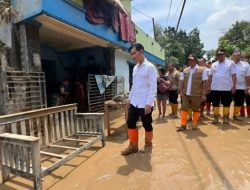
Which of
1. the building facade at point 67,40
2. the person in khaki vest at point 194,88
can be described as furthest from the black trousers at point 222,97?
the building facade at point 67,40

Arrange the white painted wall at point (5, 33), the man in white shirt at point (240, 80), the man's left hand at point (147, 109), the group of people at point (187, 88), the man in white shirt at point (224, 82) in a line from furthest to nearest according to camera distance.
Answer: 1. the man in white shirt at point (240, 80)
2. the man in white shirt at point (224, 82)
3. the white painted wall at point (5, 33)
4. the group of people at point (187, 88)
5. the man's left hand at point (147, 109)

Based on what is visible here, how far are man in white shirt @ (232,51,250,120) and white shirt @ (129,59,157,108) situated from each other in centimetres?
352

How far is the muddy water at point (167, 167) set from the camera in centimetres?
323

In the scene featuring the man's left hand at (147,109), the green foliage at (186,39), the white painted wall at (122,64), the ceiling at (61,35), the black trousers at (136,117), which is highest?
the green foliage at (186,39)

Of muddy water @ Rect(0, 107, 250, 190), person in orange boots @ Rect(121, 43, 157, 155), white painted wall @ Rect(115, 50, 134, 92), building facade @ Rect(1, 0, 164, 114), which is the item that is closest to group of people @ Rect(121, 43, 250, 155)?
person in orange boots @ Rect(121, 43, 157, 155)

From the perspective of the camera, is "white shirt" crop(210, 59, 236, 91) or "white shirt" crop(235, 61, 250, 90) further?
"white shirt" crop(235, 61, 250, 90)

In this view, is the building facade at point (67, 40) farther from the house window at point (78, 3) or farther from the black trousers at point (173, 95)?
the black trousers at point (173, 95)

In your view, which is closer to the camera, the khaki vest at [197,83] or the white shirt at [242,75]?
the khaki vest at [197,83]

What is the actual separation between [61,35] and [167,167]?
6.21m


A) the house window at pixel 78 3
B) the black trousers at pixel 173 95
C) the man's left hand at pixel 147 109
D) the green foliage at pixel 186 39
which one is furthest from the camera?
the green foliage at pixel 186 39

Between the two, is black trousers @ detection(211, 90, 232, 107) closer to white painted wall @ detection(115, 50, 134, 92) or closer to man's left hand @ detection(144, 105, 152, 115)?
man's left hand @ detection(144, 105, 152, 115)

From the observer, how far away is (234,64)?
6.66 m

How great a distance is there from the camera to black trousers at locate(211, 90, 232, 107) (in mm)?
6332

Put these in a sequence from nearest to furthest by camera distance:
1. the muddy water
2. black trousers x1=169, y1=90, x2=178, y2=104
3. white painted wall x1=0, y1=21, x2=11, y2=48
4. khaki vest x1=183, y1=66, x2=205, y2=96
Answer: the muddy water < white painted wall x1=0, y1=21, x2=11, y2=48 < khaki vest x1=183, y1=66, x2=205, y2=96 < black trousers x1=169, y1=90, x2=178, y2=104
